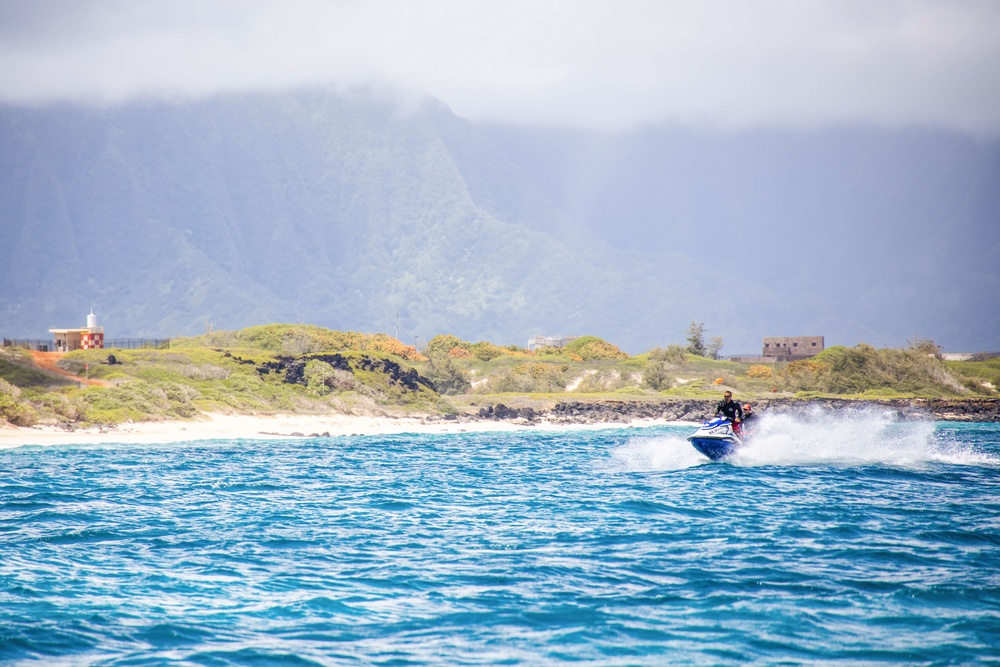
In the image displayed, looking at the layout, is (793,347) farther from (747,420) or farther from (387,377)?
(747,420)

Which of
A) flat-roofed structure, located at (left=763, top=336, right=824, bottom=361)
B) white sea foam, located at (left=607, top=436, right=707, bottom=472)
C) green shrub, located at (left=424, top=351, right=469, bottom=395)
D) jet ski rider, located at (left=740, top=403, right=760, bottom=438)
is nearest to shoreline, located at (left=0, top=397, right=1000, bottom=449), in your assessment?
jet ski rider, located at (left=740, top=403, right=760, bottom=438)

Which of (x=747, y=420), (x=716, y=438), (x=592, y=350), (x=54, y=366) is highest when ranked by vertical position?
(x=592, y=350)

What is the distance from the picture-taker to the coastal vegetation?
5853 cm

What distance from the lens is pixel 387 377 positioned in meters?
81.6

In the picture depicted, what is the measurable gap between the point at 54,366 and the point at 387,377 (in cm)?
2454

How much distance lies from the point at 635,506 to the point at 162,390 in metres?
41.6

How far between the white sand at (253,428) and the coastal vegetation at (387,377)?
1.65 meters

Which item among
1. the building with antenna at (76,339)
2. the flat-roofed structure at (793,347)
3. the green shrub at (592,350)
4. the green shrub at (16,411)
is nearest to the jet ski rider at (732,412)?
the green shrub at (16,411)

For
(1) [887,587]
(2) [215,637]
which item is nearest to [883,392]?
(1) [887,587]

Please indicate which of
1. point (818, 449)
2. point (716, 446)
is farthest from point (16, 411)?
point (818, 449)

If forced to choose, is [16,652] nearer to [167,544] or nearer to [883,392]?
[167,544]

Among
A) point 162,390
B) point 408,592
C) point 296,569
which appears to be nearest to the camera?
point 408,592

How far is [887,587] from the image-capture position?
640 inches

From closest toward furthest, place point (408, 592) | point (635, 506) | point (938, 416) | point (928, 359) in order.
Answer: point (408, 592)
point (635, 506)
point (938, 416)
point (928, 359)
